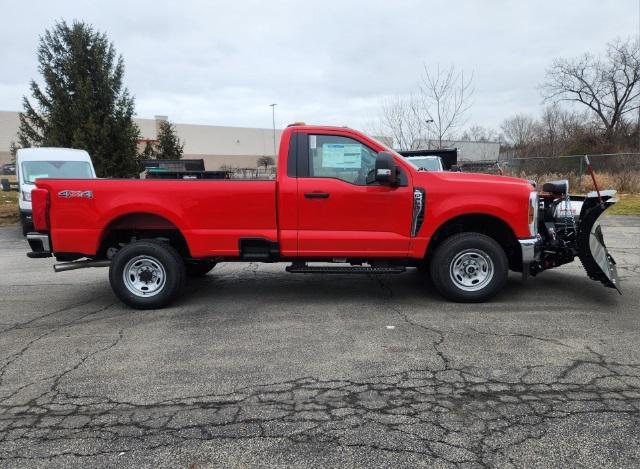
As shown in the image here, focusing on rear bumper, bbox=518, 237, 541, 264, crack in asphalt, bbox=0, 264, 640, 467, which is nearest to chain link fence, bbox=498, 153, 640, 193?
rear bumper, bbox=518, 237, 541, 264

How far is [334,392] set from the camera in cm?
355

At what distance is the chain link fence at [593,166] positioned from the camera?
2070 cm

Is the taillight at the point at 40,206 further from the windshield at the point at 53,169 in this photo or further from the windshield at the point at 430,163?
the windshield at the point at 430,163

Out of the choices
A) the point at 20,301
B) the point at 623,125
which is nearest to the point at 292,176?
the point at 20,301

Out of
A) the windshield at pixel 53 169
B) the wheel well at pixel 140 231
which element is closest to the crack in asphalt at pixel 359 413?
the wheel well at pixel 140 231

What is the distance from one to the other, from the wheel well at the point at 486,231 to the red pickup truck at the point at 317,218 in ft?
0.16

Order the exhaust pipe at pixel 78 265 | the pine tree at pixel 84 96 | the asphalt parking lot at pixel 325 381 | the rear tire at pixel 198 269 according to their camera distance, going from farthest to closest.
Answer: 1. the pine tree at pixel 84 96
2. the rear tire at pixel 198 269
3. the exhaust pipe at pixel 78 265
4. the asphalt parking lot at pixel 325 381

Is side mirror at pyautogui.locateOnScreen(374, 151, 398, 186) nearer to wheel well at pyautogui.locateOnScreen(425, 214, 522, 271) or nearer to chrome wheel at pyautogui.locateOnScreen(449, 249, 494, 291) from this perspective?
wheel well at pyautogui.locateOnScreen(425, 214, 522, 271)

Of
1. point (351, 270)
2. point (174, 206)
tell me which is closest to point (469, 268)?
point (351, 270)

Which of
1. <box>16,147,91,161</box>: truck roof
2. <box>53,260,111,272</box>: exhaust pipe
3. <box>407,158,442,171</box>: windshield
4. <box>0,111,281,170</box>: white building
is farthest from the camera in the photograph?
<box>0,111,281,170</box>: white building

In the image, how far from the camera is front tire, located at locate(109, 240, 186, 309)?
567 cm

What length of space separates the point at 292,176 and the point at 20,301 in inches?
157

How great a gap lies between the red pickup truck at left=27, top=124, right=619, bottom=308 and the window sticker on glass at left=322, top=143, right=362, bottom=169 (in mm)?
12

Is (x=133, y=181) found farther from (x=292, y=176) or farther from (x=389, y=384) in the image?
(x=389, y=384)
